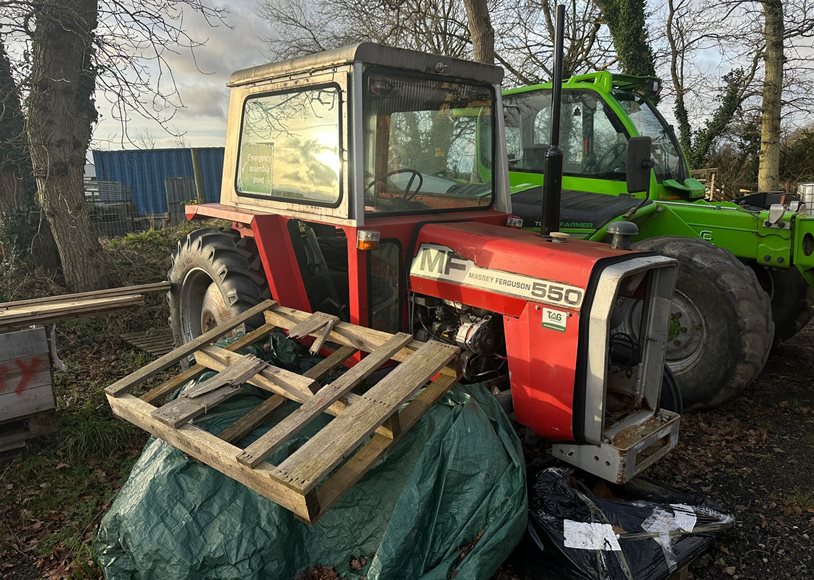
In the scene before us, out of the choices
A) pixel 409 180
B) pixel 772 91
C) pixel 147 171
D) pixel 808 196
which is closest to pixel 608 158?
pixel 808 196

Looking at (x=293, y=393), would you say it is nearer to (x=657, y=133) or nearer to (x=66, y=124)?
(x=657, y=133)

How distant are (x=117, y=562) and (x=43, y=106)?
5.25m

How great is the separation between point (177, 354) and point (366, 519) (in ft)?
4.95

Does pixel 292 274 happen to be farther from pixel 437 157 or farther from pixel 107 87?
pixel 107 87

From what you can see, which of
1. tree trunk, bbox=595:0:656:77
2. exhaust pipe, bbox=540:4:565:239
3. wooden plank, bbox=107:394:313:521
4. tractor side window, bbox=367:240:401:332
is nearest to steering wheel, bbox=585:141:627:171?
exhaust pipe, bbox=540:4:565:239

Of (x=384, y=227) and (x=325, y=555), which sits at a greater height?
(x=384, y=227)

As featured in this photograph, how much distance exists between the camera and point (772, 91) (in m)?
12.3

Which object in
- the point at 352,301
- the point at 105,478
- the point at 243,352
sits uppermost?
the point at 352,301

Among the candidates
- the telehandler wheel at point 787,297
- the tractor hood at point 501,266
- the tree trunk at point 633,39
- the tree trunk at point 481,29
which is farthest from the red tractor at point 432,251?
the tree trunk at point 633,39

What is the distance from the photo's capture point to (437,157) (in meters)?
3.70

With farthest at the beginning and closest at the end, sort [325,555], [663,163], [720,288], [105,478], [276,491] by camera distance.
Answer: [663,163] < [720,288] < [105,478] < [325,555] < [276,491]

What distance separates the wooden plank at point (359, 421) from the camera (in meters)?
2.27

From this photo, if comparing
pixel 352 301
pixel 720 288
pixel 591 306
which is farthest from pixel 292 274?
pixel 720 288

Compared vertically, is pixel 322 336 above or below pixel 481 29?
below
